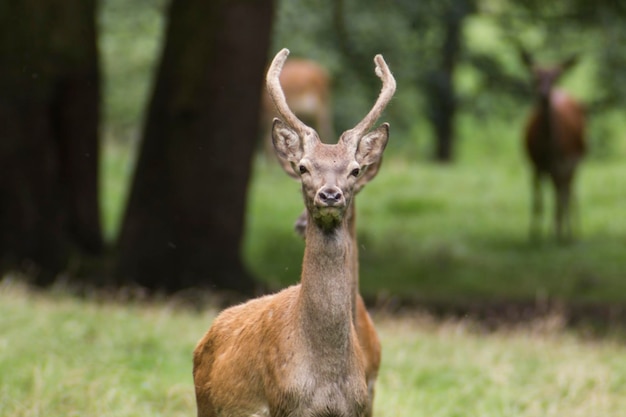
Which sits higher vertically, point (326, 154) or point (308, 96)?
point (326, 154)

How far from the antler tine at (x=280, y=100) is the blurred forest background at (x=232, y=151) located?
7.06 metres

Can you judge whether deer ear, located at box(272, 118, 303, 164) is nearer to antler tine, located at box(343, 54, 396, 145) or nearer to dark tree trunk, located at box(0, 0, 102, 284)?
antler tine, located at box(343, 54, 396, 145)

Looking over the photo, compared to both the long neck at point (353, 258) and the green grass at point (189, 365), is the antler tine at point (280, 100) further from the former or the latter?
the green grass at point (189, 365)

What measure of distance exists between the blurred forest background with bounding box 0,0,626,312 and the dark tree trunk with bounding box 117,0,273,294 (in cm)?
1

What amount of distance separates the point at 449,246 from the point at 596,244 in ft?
7.06

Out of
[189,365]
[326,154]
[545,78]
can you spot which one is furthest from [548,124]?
[326,154]

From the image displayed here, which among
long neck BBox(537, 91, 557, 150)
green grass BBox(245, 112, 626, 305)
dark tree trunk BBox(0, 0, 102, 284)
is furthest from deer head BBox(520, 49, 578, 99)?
dark tree trunk BBox(0, 0, 102, 284)

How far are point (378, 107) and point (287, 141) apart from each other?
17.1 inches

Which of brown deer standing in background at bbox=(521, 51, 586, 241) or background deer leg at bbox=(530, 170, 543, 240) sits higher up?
brown deer standing in background at bbox=(521, 51, 586, 241)

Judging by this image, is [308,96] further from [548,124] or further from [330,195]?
[330,195]

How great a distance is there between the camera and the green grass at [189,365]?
24.4 feet

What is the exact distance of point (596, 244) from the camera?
57.2ft

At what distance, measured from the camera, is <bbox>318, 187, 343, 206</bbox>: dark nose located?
5012mm

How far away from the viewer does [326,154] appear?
5242 millimetres
